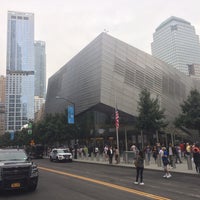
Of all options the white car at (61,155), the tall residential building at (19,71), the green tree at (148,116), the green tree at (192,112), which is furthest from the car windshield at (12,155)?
the tall residential building at (19,71)

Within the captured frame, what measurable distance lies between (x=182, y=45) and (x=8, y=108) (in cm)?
11133

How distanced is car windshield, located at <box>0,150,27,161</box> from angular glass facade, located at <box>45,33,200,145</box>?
117ft

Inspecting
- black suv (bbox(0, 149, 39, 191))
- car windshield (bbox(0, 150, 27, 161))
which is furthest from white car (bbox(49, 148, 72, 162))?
black suv (bbox(0, 149, 39, 191))

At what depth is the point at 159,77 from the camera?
2525 inches

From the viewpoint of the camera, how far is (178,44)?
178 meters

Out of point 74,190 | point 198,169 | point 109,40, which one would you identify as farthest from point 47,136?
point 74,190

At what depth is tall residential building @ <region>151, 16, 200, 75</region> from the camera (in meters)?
177

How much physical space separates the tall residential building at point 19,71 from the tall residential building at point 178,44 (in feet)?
276

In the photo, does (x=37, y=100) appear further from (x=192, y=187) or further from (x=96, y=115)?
(x=192, y=187)

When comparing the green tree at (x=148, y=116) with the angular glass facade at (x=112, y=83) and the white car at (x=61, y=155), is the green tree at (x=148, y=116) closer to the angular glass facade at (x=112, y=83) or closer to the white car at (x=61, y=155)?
the angular glass facade at (x=112, y=83)

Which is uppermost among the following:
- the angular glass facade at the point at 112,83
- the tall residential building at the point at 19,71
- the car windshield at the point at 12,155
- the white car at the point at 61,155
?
the tall residential building at the point at 19,71

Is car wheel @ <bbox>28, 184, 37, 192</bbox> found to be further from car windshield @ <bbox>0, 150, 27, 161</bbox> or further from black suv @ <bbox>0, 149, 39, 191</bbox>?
car windshield @ <bbox>0, 150, 27, 161</bbox>

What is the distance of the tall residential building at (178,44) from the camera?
176875 millimetres

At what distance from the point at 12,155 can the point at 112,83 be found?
137 ft
